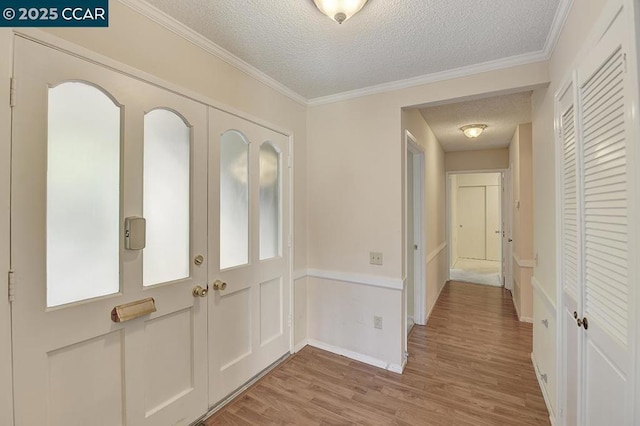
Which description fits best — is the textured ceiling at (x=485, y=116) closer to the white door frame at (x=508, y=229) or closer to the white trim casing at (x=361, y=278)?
the white door frame at (x=508, y=229)

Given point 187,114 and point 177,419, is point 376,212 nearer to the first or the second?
point 187,114

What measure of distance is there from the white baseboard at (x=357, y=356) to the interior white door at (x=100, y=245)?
1267 millimetres

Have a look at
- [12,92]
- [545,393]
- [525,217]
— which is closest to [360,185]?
[545,393]

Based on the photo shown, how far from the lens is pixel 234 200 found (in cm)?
215

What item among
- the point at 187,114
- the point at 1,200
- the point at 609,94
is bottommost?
the point at 1,200

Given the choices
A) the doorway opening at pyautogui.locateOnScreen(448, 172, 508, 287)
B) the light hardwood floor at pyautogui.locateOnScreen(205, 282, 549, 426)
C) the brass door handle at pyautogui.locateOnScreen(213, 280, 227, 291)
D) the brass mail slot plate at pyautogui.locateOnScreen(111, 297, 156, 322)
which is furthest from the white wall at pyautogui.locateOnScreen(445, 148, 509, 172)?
the brass mail slot plate at pyautogui.locateOnScreen(111, 297, 156, 322)

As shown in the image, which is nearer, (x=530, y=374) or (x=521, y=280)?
(x=530, y=374)

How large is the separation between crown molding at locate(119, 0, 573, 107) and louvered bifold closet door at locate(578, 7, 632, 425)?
682 mm

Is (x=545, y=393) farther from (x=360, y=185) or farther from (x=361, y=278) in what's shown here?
(x=360, y=185)

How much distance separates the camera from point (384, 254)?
2537 millimetres

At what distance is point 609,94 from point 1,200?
235 centimetres

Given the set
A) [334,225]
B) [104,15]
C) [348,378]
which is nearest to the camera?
[104,15]

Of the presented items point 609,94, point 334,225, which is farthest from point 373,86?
point 609,94

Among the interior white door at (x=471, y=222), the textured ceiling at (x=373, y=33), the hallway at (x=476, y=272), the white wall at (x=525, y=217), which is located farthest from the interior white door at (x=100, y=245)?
the interior white door at (x=471, y=222)
